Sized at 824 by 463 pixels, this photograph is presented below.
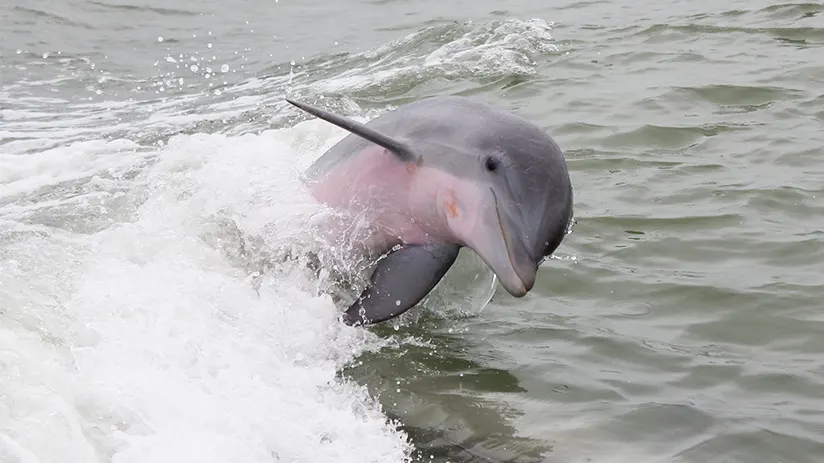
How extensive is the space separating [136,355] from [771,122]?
6.11m

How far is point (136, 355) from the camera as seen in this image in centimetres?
405

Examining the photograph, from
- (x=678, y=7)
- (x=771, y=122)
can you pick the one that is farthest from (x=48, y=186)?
(x=678, y=7)

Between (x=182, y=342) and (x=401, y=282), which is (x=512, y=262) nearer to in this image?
(x=401, y=282)

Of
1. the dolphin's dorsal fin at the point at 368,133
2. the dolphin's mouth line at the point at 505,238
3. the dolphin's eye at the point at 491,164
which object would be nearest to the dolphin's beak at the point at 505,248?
the dolphin's mouth line at the point at 505,238

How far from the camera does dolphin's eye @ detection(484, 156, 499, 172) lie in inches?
193

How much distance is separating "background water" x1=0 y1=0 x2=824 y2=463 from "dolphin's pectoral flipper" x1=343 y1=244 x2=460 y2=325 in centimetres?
19

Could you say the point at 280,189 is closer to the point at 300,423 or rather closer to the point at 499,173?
the point at 499,173

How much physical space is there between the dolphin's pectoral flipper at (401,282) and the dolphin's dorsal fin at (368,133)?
1.62 ft

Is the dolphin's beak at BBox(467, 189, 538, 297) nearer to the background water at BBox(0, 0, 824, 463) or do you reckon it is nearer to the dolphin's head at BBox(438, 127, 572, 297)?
the dolphin's head at BBox(438, 127, 572, 297)

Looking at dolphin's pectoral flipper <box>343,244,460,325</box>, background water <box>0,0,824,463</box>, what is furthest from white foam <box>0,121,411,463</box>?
dolphin's pectoral flipper <box>343,244,460,325</box>

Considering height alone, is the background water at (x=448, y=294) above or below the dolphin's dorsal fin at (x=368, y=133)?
below

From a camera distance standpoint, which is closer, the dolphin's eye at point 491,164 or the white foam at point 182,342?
the white foam at point 182,342

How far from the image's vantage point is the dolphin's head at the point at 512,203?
4.66m

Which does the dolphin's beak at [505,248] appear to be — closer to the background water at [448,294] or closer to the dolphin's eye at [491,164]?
the dolphin's eye at [491,164]
